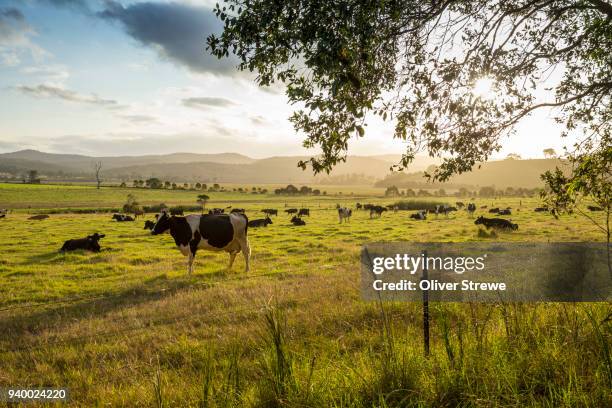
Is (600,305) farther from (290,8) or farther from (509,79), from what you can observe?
(290,8)

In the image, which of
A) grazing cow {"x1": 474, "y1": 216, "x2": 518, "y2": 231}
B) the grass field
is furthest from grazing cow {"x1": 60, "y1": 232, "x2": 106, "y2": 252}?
grazing cow {"x1": 474, "y1": 216, "x2": 518, "y2": 231}

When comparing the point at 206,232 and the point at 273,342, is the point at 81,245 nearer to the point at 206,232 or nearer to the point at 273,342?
the point at 206,232

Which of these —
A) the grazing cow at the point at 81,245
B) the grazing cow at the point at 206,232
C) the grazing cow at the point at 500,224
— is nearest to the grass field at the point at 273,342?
the grazing cow at the point at 206,232

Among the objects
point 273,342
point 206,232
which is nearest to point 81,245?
point 206,232

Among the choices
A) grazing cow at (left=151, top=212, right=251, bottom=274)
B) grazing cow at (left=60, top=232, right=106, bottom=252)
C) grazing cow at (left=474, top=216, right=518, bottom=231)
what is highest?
grazing cow at (left=151, top=212, right=251, bottom=274)

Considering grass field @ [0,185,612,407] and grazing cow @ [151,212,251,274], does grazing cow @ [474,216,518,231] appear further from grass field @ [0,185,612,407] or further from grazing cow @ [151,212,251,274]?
grazing cow @ [151,212,251,274]

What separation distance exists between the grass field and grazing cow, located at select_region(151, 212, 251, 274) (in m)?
0.85

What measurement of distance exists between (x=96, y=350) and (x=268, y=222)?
29452 mm

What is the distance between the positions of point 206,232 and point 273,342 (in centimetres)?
1061

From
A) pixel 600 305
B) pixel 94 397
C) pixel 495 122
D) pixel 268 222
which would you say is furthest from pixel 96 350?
pixel 268 222

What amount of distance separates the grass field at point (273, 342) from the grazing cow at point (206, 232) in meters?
0.85

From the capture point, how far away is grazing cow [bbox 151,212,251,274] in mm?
13859

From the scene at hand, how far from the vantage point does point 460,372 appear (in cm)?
339

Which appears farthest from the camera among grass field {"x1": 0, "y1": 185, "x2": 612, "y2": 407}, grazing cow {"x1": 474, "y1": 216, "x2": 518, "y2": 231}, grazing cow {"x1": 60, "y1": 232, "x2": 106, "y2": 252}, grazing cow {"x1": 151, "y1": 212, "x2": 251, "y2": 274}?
grazing cow {"x1": 474, "y1": 216, "x2": 518, "y2": 231}
